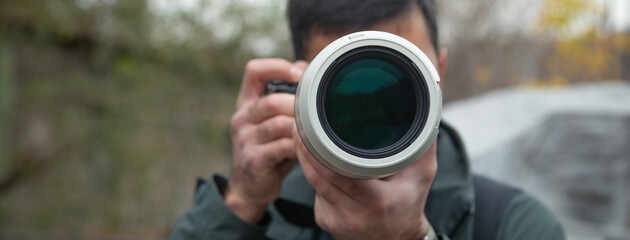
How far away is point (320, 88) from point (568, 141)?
4.28m

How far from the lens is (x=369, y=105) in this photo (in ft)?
2.88

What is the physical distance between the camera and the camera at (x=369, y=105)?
0.81 meters

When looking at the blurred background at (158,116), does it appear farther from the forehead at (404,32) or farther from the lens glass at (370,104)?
the lens glass at (370,104)

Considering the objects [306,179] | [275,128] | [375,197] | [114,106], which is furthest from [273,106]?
[114,106]

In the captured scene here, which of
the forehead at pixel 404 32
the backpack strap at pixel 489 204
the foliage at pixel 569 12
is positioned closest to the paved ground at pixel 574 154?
the foliage at pixel 569 12

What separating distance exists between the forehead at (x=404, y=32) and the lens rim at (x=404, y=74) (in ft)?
0.88

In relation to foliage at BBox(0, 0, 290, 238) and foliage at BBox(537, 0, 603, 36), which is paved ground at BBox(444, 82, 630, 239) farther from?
foliage at BBox(0, 0, 290, 238)

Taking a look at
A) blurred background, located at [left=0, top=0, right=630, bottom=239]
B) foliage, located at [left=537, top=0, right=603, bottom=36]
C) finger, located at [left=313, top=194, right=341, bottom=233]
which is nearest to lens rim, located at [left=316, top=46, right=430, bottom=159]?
finger, located at [left=313, top=194, right=341, bottom=233]

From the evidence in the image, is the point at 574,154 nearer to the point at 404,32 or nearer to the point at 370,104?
the point at 404,32

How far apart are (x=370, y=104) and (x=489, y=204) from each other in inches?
20.0

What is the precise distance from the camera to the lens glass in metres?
0.85

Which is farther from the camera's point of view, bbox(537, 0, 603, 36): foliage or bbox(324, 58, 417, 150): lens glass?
bbox(537, 0, 603, 36): foliage

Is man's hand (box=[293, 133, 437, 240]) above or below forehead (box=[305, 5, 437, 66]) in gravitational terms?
below

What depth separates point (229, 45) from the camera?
221 inches
